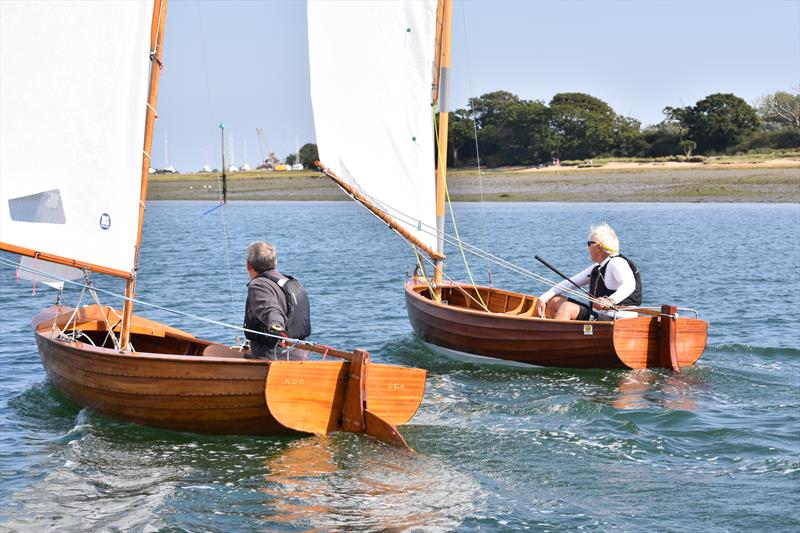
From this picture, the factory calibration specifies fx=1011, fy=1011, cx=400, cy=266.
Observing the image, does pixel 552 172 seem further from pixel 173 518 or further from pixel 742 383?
pixel 173 518

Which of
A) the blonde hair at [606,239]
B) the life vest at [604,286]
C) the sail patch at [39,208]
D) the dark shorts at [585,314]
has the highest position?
the sail patch at [39,208]

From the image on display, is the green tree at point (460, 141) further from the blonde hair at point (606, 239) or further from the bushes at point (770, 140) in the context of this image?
the blonde hair at point (606, 239)

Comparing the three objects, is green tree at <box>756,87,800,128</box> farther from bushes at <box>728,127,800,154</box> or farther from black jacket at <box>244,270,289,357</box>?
black jacket at <box>244,270,289,357</box>

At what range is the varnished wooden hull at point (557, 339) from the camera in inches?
438

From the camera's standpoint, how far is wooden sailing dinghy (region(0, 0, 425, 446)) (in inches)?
313

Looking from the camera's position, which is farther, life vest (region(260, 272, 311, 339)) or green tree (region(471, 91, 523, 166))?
green tree (region(471, 91, 523, 166))

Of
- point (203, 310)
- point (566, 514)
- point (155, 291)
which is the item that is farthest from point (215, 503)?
point (155, 291)

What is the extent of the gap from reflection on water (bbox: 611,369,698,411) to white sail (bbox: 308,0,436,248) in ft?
13.2

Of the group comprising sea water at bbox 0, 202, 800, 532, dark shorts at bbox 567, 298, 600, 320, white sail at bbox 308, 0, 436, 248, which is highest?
white sail at bbox 308, 0, 436, 248

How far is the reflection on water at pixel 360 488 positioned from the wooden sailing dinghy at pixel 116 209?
181 mm

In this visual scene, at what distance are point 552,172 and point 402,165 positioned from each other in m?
49.3

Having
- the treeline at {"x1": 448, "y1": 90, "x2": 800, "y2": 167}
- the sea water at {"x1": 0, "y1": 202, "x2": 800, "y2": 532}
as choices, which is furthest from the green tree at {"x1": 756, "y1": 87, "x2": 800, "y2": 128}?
the sea water at {"x1": 0, "y1": 202, "x2": 800, "y2": 532}

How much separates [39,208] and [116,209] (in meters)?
0.63

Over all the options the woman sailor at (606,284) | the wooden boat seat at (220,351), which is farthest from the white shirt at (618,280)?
the wooden boat seat at (220,351)
